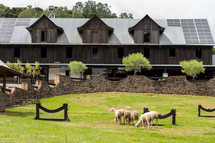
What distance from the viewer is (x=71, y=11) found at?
101 metres

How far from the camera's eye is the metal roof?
4612cm

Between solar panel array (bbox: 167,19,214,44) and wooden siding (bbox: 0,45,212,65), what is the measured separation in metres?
1.10

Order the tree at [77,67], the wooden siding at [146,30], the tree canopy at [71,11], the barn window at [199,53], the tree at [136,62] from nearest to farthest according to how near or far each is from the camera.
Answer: the tree at [136,62]
the tree at [77,67]
the wooden siding at [146,30]
the barn window at [199,53]
the tree canopy at [71,11]

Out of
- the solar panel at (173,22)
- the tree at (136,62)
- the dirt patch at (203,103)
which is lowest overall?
the dirt patch at (203,103)

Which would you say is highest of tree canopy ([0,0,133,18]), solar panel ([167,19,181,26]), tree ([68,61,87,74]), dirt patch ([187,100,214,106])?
tree canopy ([0,0,133,18])

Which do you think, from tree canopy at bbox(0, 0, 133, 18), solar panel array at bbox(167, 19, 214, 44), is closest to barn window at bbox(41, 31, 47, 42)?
solar panel array at bbox(167, 19, 214, 44)

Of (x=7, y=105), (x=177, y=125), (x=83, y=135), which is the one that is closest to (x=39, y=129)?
(x=83, y=135)

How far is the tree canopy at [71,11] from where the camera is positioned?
89.0 meters

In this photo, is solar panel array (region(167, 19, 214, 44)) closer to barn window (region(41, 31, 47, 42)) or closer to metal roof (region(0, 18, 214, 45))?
metal roof (region(0, 18, 214, 45))

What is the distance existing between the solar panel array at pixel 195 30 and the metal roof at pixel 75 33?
Answer: 0.69 meters

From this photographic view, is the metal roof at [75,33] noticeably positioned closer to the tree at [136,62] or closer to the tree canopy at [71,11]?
the tree at [136,62]

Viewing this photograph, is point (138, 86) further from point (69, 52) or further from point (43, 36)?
point (43, 36)

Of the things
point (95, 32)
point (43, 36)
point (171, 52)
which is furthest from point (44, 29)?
point (171, 52)

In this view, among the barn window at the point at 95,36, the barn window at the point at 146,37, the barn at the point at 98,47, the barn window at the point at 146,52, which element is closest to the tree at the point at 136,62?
the barn at the point at 98,47
